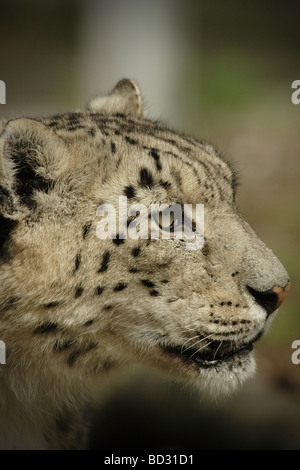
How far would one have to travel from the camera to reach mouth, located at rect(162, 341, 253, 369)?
3.58m

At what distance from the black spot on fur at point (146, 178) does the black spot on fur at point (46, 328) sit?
0.97 m

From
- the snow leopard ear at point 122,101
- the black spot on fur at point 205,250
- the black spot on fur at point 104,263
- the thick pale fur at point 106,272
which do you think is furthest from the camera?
the snow leopard ear at point 122,101

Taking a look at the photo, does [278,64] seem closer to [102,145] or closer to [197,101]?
[197,101]

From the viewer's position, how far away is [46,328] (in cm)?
344

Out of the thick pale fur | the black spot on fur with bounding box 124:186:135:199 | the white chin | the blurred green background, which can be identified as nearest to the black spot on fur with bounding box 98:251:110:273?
the thick pale fur

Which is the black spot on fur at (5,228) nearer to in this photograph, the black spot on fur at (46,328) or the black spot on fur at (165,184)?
the black spot on fur at (46,328)

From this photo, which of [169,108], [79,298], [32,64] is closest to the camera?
[79,298]

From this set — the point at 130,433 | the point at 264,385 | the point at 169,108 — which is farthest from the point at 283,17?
the point at 130,433

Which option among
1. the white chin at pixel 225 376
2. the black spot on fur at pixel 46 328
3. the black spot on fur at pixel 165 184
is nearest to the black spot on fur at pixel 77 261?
the black spot on fur at pixel 46 328

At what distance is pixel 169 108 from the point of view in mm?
11391

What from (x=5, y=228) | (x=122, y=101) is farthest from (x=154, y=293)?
(x=122, y=101)

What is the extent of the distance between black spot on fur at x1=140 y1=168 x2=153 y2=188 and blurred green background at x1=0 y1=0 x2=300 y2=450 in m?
2.95

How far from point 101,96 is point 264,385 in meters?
3.97

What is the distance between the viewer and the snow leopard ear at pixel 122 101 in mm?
4680
